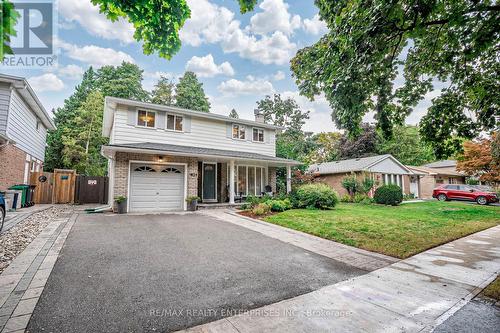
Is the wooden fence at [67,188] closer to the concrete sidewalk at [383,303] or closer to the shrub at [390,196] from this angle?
the concrete sidewalk at [383,303]

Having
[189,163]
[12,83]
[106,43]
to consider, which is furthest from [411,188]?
[12,83]

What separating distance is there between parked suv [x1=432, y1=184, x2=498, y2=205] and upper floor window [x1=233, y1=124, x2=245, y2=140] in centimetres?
1935

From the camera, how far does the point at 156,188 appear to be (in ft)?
38.2

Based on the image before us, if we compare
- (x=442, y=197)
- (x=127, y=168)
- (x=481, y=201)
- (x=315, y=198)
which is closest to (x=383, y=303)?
(x=315, y=198)

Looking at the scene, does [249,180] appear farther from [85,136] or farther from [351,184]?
[85,136]

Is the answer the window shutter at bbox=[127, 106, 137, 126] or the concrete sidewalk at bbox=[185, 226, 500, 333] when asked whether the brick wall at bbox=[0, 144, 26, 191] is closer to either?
the window shutter at bbox=[127, 106, 137, 126]

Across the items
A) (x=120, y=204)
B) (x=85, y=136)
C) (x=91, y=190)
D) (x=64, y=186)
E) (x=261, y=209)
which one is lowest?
(x=261, y=209)

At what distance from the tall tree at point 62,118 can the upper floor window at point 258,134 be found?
20.7 meters

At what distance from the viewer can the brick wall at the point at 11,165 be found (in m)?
10.0

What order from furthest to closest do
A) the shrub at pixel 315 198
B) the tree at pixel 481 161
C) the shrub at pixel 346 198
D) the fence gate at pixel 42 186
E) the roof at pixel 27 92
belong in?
the tree at pixel 481 161 < the shrub at pixel 346 198 < the fence gate at pixel 42 186 < the shrub at pixel 315 198 < the roof at pixel 27 92

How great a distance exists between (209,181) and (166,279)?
10910mm

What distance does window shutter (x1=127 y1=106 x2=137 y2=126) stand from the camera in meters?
11.9

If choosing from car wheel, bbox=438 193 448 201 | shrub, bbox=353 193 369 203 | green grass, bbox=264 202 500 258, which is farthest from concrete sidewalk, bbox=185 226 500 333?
car wheel, bbox=438 193 448 201

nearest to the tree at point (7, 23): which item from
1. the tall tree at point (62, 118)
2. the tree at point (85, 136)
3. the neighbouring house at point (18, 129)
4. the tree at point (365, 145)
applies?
the neighbouring house at point (18, 129)
